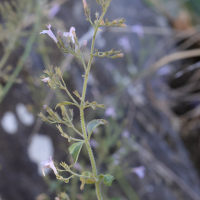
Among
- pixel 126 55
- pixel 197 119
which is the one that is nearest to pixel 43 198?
pixel 126 55

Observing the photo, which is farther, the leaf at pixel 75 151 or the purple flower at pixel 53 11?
the purple flower at pixel 53 11

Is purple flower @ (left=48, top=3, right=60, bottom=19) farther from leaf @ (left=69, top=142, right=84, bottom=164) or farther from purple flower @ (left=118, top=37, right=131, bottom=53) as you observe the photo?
leaf @ (left=69, top=142, right=84, bottom=164)

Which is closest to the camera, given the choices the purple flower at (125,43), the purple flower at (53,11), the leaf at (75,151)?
the leaf at (75,151)

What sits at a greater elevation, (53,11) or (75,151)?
(53,11)

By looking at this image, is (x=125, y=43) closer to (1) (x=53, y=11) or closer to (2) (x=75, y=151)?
(1) (x=53, y=11)

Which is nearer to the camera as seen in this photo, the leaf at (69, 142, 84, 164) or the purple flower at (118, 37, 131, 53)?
the leaf at (69, 142, 84, 164)

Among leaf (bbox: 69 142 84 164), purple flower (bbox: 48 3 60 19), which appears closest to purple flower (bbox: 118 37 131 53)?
purple flower (bbox: 48 3 60 19)

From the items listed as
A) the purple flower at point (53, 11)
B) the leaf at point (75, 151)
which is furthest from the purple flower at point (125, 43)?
the leaf at point (75, 151)

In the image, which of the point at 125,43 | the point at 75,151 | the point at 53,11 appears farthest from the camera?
the point at 125,43

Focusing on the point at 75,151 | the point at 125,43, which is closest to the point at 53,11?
the point at 125,43

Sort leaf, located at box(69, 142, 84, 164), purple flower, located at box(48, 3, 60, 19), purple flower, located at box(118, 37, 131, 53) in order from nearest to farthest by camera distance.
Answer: leaf, located at box(69, 142, 84, 164) < purple flower, located at box(48, 3, 60, 19) < purple flower, located at box(118, 37, 131, 53)

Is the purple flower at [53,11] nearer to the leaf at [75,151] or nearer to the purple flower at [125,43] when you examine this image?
the purple flower at [125,43]
